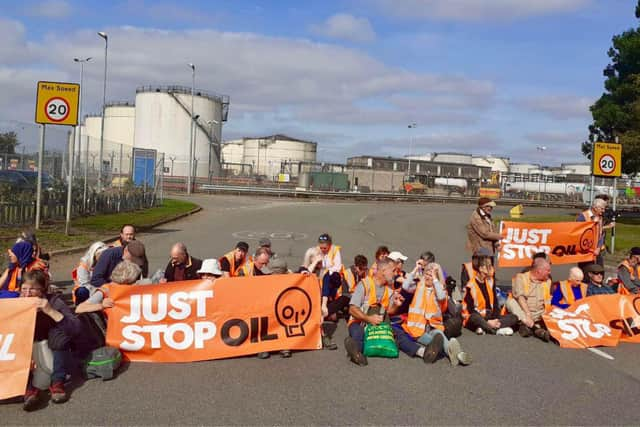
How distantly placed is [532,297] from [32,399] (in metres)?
6.09

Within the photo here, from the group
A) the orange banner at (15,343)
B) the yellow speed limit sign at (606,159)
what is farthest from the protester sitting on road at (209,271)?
the yellow speed limit sign at (606,159)

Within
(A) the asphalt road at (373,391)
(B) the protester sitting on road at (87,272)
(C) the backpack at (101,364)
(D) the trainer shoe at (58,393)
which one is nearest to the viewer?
(A) the asphalt road at (373,391)

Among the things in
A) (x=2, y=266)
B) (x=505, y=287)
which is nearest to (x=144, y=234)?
(x=2, y=266)

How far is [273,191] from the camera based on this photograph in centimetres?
5397

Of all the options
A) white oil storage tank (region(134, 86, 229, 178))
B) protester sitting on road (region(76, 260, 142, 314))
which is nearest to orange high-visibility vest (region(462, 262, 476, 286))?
protester sitting on road (region(76, 260, 142, 314))

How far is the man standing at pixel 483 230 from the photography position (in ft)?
30.9

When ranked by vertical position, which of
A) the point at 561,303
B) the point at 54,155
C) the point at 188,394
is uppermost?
the point at 54,155

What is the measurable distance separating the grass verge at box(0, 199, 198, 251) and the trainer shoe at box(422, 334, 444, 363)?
34.3 ft

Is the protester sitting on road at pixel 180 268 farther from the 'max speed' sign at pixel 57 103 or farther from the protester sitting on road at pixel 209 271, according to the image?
the 'max speed' sign at pixel 57 103

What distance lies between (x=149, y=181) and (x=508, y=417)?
3036 centimetres

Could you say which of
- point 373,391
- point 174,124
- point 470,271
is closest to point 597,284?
point 470,271

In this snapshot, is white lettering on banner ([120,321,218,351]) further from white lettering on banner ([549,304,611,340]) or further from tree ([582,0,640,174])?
tree ([582,0,640,174])

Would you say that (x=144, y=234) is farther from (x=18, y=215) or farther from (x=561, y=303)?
(x=561, y=303)

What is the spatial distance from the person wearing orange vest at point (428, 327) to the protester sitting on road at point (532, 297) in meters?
1.12
